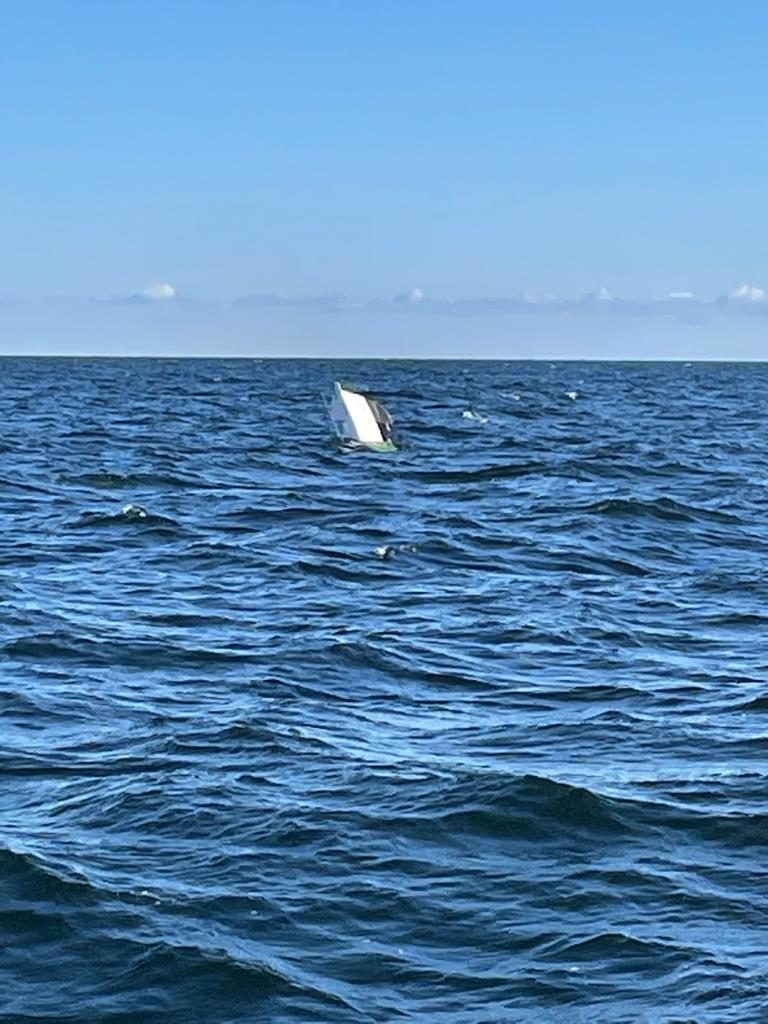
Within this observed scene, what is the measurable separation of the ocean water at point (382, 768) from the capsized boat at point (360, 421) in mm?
19660

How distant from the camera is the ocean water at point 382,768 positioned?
400 inches

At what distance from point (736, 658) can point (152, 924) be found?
34.9ft

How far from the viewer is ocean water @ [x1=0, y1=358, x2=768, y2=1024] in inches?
400

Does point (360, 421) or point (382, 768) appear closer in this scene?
point (382, 768)

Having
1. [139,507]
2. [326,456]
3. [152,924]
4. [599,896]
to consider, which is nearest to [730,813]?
[599,896]

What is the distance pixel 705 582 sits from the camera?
25.9 metres

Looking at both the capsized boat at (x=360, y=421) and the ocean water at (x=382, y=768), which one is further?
the capsized boat at (x=360, y=421)

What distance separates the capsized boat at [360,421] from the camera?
53.8 m

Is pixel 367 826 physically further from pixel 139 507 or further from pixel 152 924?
pixel 139 507

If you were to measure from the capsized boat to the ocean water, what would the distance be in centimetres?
1966

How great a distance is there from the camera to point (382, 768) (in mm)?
14500

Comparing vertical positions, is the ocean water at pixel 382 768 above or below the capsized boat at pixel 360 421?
below

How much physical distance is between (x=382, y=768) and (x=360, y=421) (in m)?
40.1

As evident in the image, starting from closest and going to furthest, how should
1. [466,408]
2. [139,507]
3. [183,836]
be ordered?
[183,836] → [139,507] → [466,408]
